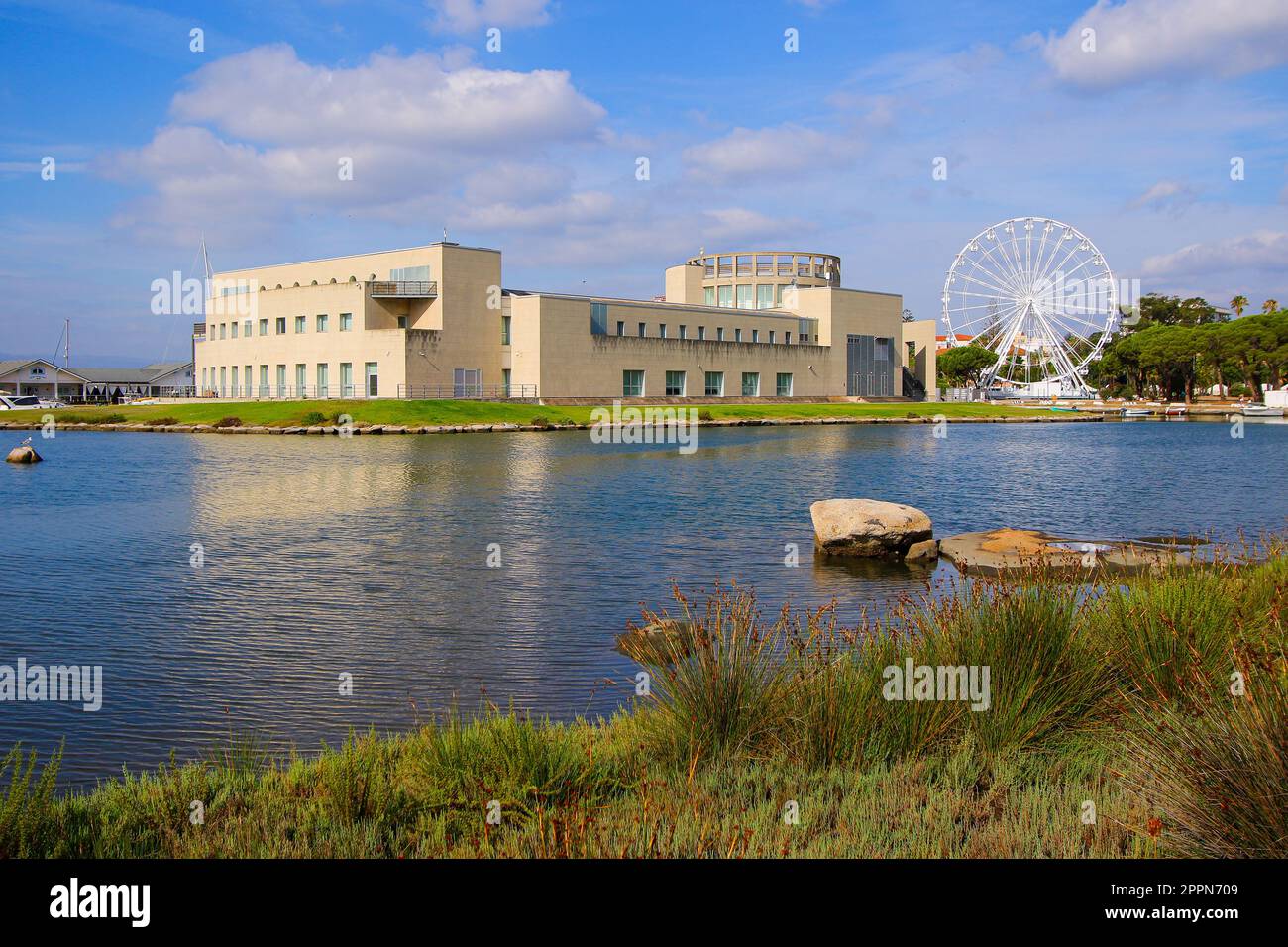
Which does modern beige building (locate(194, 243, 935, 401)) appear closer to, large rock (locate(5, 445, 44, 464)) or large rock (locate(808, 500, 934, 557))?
large rock (locate(5, 445, 44, 464))

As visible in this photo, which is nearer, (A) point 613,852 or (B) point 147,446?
(A) point 613,852

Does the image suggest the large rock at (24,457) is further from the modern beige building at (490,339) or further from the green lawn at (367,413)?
the modern beige building at (490,339)

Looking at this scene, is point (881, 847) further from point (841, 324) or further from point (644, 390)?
point (841, 324)

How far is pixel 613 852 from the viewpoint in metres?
5.64

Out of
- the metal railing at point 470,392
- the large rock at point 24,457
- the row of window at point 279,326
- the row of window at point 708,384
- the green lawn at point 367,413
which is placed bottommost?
the large rock at point 24,457

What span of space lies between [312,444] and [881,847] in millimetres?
56514

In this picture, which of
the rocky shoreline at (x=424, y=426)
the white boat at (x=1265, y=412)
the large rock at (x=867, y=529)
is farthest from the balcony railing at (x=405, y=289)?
the white boat at (x=1265, y=412)

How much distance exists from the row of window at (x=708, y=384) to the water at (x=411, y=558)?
144 feet

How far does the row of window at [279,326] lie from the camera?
3497 inches

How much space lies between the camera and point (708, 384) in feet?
337

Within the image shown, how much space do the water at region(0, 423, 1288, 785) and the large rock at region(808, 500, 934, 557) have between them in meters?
1.15

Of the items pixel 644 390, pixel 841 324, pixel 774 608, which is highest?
pixel 841 324

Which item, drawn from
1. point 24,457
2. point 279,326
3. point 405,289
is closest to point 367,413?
point 405,289
